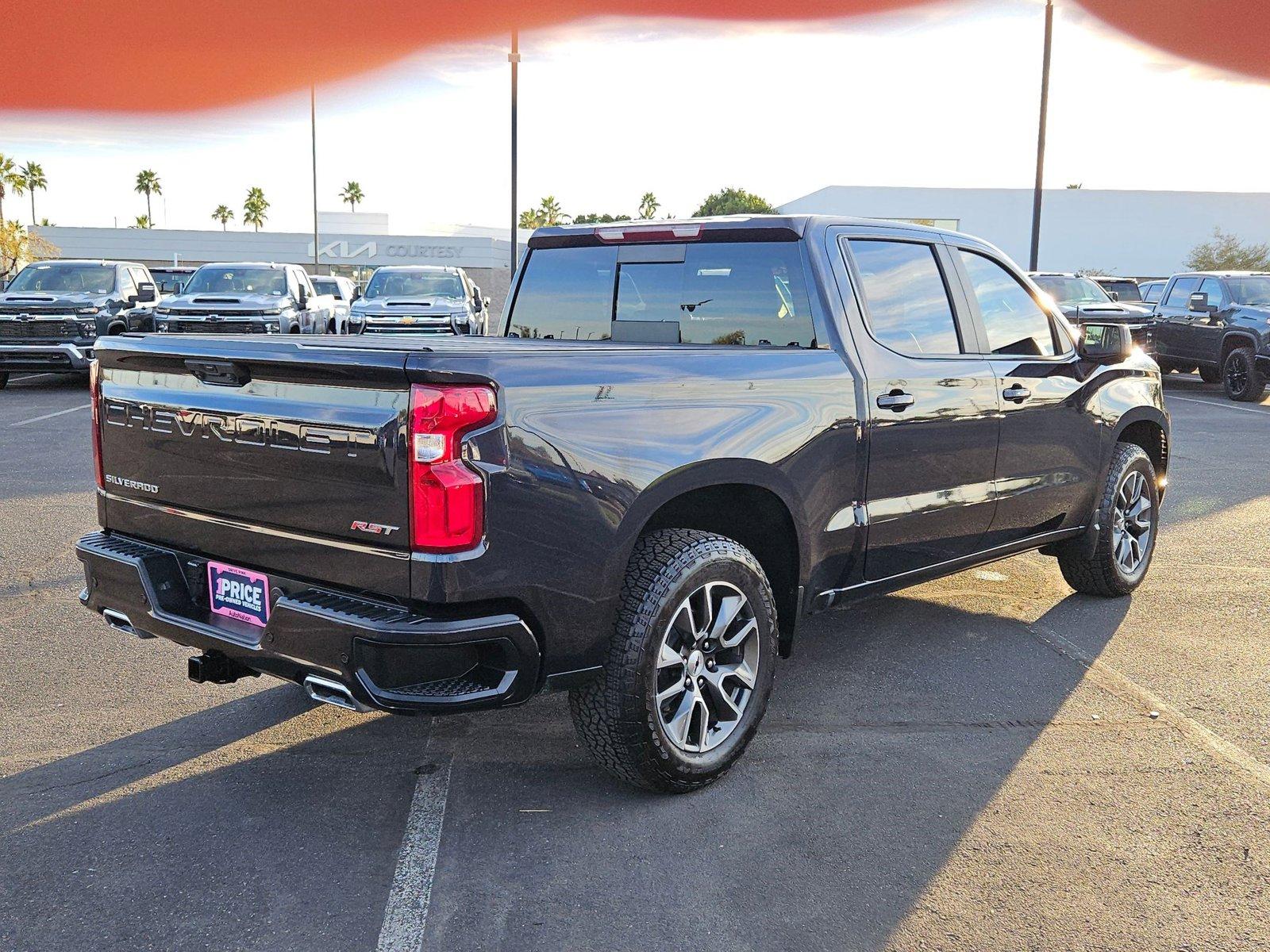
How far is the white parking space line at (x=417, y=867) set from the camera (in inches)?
116

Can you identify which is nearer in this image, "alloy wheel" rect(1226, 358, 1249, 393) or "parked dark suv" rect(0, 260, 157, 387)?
"parked dark suv" rect(0, 260, 157, 387)

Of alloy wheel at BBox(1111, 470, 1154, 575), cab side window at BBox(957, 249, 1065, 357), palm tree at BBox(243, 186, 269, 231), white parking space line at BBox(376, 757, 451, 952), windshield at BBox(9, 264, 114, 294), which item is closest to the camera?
white parking space line at BBox(376, 757, 451, 952)

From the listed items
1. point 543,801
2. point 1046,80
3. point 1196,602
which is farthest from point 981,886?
point 1046,80

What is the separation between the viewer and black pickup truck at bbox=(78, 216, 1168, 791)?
310 cm

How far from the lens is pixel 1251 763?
4.11 m

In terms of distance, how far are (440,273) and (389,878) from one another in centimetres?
1709

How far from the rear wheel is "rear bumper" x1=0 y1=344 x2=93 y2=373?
676 inches

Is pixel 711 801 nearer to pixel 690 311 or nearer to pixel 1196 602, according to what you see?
pixel 690 311

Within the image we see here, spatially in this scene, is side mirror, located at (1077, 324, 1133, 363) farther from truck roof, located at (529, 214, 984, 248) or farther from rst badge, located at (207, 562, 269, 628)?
rst badge, located at (207, 562, 269, 628)

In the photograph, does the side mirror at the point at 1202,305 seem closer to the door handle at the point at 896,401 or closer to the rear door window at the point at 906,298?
the rear door window at the point at 906,298

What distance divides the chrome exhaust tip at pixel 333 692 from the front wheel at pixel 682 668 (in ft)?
2.43

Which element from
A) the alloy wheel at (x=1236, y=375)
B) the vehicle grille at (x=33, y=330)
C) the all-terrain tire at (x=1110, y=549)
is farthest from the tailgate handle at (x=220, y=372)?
the alloy wheel at (x=1236, y=375)

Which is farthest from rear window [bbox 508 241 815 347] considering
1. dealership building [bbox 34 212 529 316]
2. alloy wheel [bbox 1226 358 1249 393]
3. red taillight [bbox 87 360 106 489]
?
dealership building [bbox 34 212 529 316]

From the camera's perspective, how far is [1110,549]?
6008 mm
